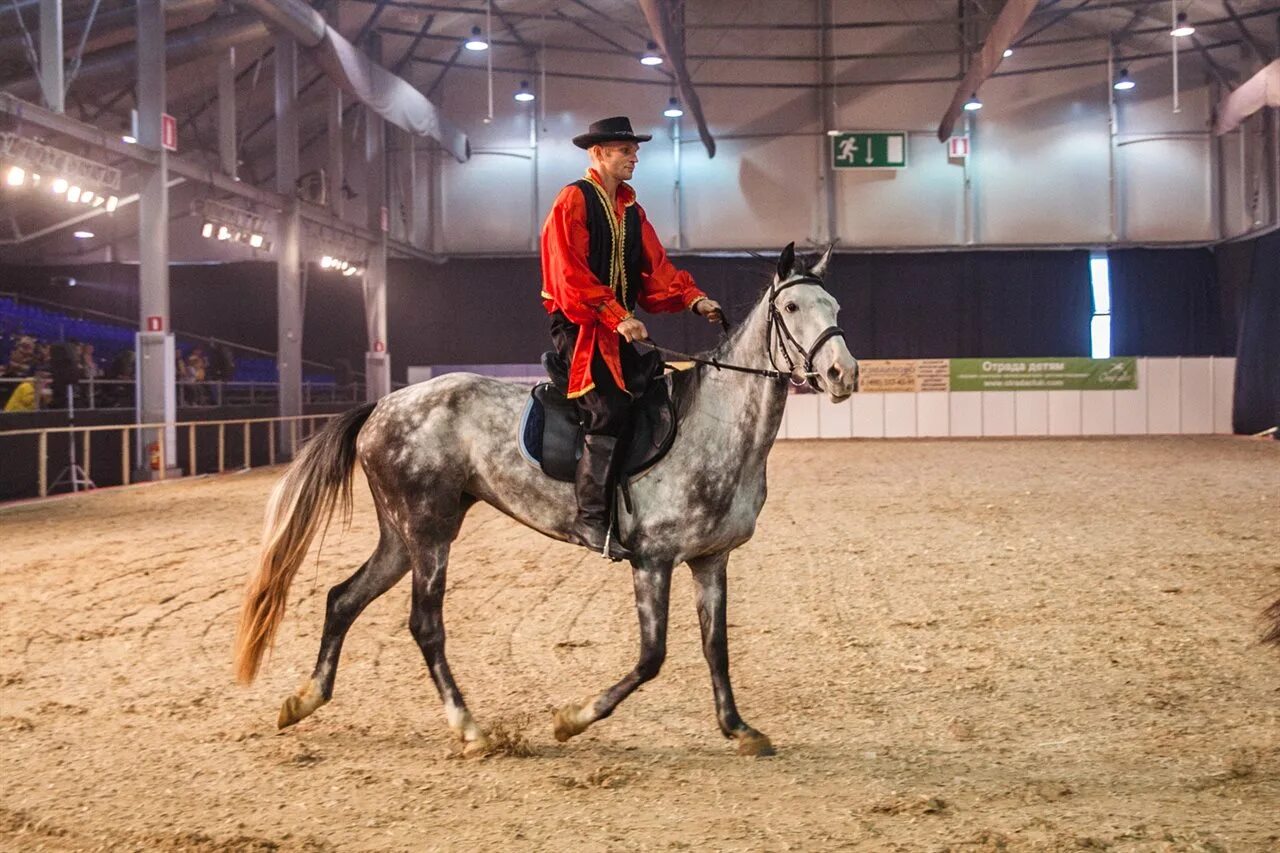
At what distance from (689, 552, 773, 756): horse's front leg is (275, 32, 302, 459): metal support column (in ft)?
61.3

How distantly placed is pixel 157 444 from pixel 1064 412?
63.1 ft

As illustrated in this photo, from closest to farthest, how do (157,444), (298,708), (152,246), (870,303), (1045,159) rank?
1. (298,708)
2. (152,246)
3. (157,444)
4. (1045,159)
5. (870,303)

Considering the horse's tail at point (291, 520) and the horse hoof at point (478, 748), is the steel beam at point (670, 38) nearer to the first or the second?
the horse's tail at point (291, 520)

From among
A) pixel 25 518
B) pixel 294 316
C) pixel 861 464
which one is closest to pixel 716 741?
pixel 25 518

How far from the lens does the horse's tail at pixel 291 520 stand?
4824 millimetres

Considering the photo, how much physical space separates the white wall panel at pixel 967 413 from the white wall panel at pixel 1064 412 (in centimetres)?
157

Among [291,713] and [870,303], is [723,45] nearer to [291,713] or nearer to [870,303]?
[870,303]

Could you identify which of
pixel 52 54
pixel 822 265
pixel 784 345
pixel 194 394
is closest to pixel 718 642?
pixel 784 345

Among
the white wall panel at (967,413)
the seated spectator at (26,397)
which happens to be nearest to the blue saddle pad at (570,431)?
the seated spectator at (26,397)

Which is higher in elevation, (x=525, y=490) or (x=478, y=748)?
(x=525, y=490)

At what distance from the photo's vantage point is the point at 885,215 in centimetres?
2911

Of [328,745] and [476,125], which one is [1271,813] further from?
[476,125]

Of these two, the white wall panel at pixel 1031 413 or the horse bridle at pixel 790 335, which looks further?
the white wall panel at pixel 1031 413

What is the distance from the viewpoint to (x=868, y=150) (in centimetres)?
2766
